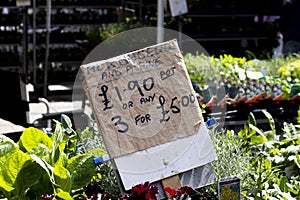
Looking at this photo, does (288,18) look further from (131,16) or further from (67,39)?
(67,39)

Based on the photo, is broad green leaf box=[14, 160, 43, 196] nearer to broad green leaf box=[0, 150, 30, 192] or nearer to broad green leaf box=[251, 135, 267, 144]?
broad green leaf box=[0, 150, 30, 192]

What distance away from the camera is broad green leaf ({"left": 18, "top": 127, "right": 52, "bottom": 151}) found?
1.54m

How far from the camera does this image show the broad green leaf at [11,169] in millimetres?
1391

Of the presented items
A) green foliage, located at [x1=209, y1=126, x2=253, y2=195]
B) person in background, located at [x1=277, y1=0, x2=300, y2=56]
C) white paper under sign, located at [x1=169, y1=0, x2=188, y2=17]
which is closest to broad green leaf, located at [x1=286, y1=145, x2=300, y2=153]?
green foliage, located at [x1=209, y1=126, x2=253, y2=195]

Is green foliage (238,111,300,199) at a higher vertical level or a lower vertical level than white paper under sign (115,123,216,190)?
lower

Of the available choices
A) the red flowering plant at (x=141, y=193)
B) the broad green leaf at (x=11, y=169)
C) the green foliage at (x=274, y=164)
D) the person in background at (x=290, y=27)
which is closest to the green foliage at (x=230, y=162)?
the green foliage at (x=274, y=164)

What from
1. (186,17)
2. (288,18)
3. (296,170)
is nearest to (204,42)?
(186,17)

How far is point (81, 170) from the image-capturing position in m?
1.49

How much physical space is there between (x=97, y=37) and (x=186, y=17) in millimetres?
1193

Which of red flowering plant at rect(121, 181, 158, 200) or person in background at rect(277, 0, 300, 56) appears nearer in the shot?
red flowering plant at rect(121, 181, 158, 200)

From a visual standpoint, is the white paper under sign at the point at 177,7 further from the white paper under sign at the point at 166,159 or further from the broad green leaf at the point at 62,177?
the broad green leaf at the point at 62,177

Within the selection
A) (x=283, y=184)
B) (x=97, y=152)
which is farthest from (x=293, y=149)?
(x=97, y=152)

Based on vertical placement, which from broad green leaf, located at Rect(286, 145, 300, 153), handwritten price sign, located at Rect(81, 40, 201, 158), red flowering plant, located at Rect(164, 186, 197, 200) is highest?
handwritten price sign, located at Rect(81, 40, 201, 158)

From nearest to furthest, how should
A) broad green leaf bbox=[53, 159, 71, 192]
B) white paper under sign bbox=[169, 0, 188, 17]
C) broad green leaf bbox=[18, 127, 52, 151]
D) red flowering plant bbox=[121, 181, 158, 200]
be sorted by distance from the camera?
1. red flowering plant bbox=[121, 181, 158, 200]
2. broad green leaf bbox=[53, 159, 71, 192]
3. broad green leaf bbox=[18, 127, 52, 151]
4. white paper under sign bbox=[169, 0, 188, 17]
